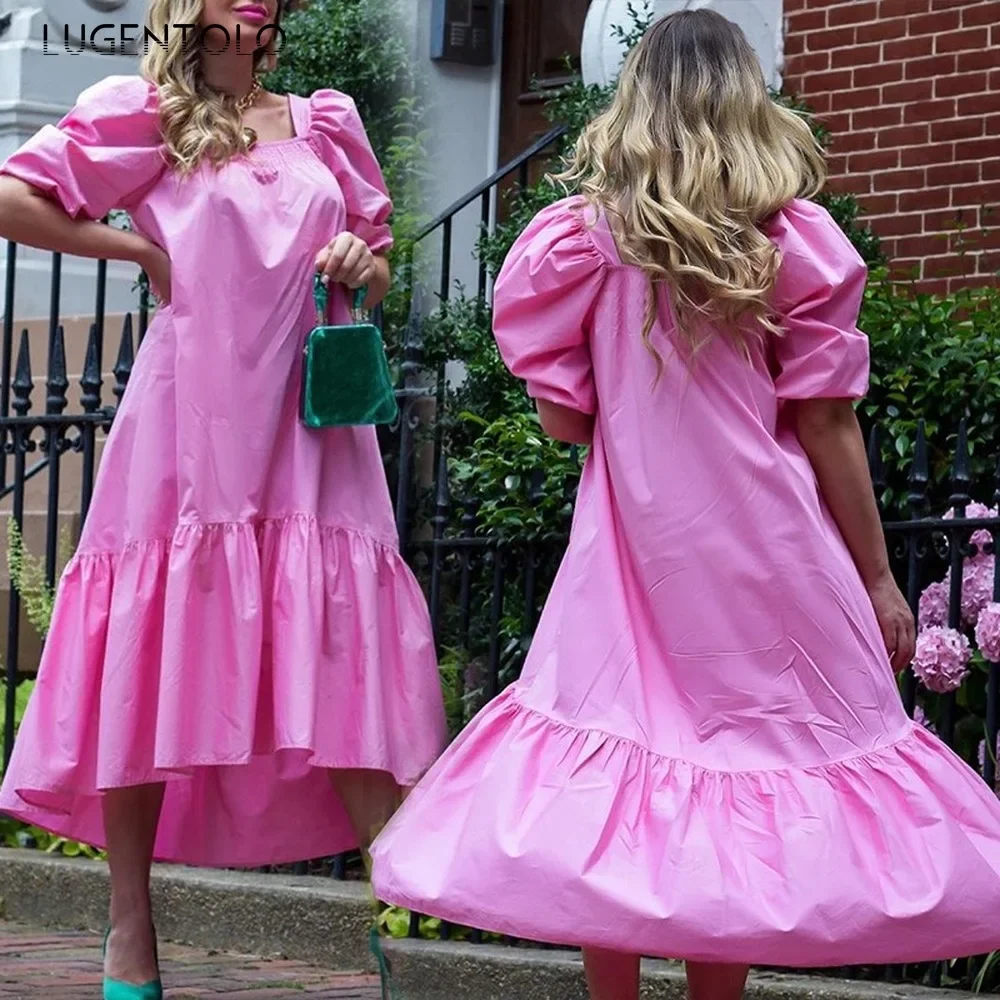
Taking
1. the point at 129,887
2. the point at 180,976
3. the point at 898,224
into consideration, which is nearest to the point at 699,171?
the point at 129,887

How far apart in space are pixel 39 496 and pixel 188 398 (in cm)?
399

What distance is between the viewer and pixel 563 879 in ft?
10.5

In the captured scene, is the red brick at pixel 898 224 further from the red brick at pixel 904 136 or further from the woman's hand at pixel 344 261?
the woman's hand at pixel 344 261

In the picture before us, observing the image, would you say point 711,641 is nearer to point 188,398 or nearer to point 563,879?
point 563,879

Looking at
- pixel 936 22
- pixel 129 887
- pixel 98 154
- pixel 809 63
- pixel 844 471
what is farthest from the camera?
pixel 809 63

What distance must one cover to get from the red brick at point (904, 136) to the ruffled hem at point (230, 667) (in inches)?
152

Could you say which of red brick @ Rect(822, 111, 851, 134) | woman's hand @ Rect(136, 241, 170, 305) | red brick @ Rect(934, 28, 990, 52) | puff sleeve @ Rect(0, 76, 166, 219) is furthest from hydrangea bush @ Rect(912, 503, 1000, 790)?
red brick @ Rect(822, 111, 851, 134)

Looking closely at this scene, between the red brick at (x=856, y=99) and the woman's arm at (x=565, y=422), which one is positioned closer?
the woman's arm at (x=565, y=422)

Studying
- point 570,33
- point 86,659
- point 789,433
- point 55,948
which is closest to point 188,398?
point 86,659

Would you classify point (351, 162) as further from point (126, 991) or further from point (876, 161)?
point (876, 161)

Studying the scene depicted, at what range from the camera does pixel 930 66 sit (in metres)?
7.54

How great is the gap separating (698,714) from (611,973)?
1.54ft

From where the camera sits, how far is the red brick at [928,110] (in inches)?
295

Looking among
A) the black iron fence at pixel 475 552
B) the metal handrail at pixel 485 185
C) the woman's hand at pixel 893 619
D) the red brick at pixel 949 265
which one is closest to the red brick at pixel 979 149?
the red brick at pixel 949 265
